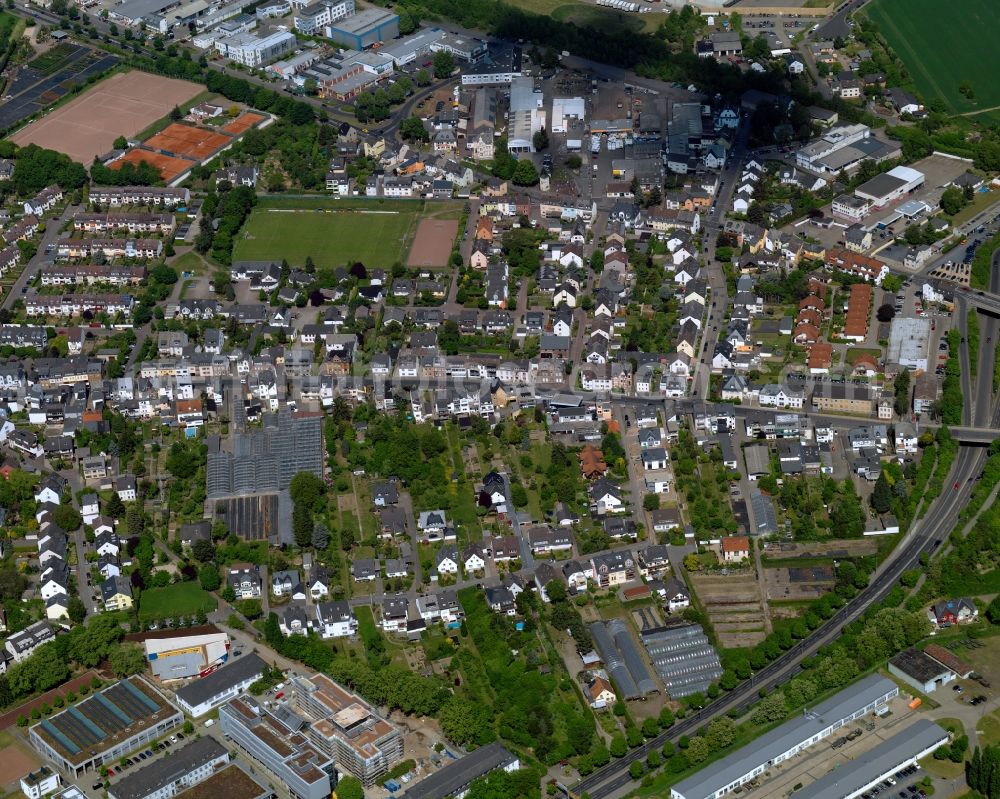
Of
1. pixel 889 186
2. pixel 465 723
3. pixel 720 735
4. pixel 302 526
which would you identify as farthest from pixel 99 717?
pixel 889 186

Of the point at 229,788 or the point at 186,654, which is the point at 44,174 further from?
the point at 229,788

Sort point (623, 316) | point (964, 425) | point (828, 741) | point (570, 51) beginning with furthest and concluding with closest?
point (570, 51)
point (623, 316)
point (964, 425)
point (828, 741)

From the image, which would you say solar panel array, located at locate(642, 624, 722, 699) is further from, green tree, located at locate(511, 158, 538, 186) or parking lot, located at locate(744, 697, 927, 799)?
green tree, located at locate(511, 158, 538, 186)

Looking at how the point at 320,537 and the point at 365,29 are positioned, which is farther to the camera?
the point at 365,29

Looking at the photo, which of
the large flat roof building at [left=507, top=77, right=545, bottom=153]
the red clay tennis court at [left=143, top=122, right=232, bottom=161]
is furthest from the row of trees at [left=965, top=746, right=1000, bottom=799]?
the red clay tennis court at [left=143, top=122, right=232, bottom=161]

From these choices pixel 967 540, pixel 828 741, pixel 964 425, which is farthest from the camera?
pixel 964 425

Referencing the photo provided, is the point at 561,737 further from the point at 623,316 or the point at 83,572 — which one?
the point at 623,316

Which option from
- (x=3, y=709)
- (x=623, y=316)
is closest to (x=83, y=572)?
(x=3, y=709)
